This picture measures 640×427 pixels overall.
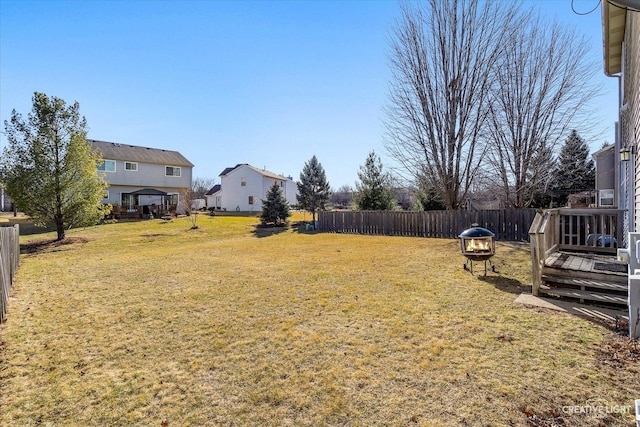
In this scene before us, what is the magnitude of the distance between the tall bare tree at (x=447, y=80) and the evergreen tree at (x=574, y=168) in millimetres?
5373

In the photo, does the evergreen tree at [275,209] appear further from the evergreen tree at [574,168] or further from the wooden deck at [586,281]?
the wooden deck at [586,281]

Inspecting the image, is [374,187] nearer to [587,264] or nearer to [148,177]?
[587,264]

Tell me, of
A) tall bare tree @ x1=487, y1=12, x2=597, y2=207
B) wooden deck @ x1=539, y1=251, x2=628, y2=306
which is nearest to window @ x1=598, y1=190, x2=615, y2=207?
tall bare tree @ x1=487, y1=12, x2=597, y2=207

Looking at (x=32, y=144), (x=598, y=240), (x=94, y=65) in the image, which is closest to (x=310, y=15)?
(x=94, y=65)

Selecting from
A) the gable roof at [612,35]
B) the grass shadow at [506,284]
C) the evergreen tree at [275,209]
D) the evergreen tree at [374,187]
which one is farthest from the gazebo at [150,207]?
the gable roof at [612,35]

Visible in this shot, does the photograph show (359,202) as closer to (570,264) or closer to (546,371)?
(570,264)

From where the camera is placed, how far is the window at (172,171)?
1148 inches

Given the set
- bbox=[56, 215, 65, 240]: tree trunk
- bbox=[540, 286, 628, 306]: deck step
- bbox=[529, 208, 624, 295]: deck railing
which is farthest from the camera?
bbox=[56, 215, 65, 240]: tree trunk

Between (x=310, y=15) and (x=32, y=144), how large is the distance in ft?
41.5

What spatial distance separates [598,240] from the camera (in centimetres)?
887

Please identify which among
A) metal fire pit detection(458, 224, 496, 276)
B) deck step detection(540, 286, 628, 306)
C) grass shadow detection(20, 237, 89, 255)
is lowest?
deck step detection(540, 286, 628, 306)

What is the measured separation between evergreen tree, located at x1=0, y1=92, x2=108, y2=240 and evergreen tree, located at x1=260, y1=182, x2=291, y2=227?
32.0 ft

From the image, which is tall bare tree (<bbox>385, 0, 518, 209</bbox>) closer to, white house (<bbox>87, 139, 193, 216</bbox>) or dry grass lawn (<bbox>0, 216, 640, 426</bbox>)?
dry grass lawn (<bbox>0, 216, 640, 426</bbox>)

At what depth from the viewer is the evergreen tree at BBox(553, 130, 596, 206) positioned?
16.0 metres
